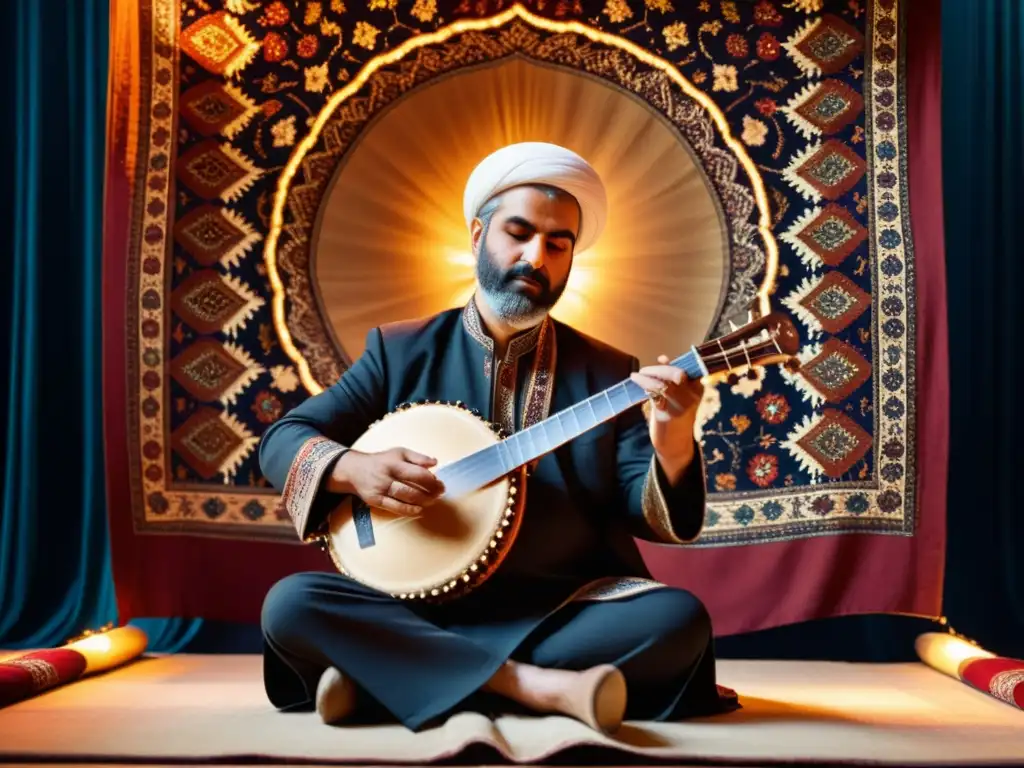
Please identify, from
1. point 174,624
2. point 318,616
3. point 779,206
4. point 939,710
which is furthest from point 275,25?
point 939,710

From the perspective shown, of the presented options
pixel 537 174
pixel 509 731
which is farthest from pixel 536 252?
pixel 509 731

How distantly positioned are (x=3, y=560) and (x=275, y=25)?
1.79 meters

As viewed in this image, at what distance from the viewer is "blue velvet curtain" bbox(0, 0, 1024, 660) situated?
11.1ft

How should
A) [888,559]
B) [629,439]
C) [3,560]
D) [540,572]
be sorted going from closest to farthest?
1. [540,572]
2. [629,439]
3. [888,559]
4. [3,560]

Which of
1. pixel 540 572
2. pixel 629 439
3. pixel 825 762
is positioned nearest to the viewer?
pixel 825 762

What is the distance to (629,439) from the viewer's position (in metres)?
2.36

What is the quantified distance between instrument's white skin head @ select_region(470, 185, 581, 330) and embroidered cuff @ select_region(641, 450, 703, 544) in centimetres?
40

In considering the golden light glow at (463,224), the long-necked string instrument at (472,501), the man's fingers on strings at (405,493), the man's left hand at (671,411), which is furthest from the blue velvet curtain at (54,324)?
the man's left hand at (671,411)

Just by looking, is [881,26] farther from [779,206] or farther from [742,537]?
[742,537]

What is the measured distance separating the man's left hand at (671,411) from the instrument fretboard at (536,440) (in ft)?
0.12

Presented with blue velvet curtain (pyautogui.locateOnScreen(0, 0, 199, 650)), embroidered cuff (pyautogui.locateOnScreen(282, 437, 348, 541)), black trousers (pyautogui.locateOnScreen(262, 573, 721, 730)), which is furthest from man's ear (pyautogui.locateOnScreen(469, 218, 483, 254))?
blue velvet curtain (pyautogui.locateOnScreen(0, 0, 199, 650))

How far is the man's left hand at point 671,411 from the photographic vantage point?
6.51 ft

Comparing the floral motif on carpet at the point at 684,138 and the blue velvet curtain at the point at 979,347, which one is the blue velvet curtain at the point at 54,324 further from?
the blue velvet curtain at the point at 979,347

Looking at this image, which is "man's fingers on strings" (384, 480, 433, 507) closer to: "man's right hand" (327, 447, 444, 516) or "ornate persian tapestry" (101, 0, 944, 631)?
"man's right hand" (327, 447, 444, 516)
